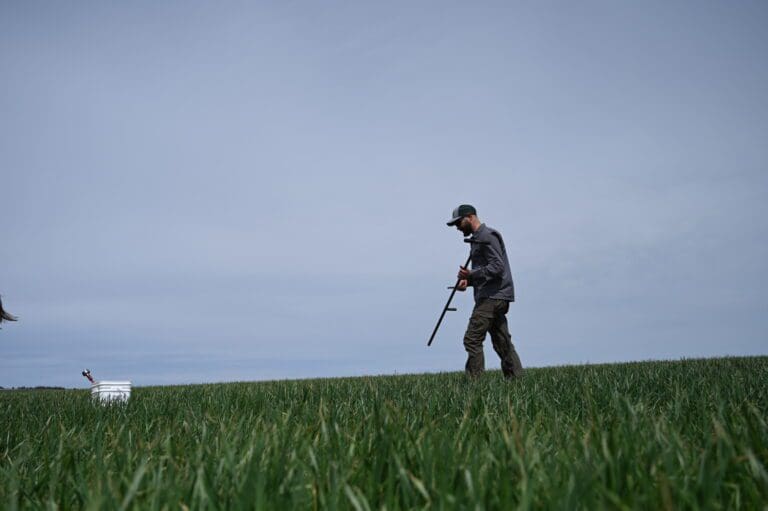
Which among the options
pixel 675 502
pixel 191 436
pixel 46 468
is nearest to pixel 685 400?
pixel 675 502

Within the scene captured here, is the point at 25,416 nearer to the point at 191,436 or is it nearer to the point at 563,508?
the point at 191,436

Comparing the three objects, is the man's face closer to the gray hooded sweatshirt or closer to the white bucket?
the gray hooded sweatshirt

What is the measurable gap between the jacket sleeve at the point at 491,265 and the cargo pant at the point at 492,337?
40 cm

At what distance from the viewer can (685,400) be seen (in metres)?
4.31

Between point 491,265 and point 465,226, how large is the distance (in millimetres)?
786

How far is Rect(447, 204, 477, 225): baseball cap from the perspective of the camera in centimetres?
864

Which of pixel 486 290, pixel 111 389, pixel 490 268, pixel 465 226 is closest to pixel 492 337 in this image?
pixel 486 290

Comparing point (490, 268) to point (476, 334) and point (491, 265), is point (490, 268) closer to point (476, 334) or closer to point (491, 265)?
point (491, 265)

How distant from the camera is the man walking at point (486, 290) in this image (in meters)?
8.34

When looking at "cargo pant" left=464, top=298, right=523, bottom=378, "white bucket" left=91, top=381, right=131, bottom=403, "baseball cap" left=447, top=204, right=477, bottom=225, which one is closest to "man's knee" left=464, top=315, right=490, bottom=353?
"cargo pant" left=464, top=298, right=523, bottom=378

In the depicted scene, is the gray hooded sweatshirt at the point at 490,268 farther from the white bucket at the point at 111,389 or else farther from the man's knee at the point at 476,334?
the white bucket at the point at 111,389

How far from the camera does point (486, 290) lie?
851 centimetres

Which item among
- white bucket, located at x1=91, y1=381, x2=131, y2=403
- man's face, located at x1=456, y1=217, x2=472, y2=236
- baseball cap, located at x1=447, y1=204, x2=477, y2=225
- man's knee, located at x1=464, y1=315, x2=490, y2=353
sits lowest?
white bucket, located at x1=91, y1=381, x2=131, y2=403

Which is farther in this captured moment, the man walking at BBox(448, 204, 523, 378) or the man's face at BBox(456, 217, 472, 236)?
the man's face at BBox(456, 217, 472, 236)
